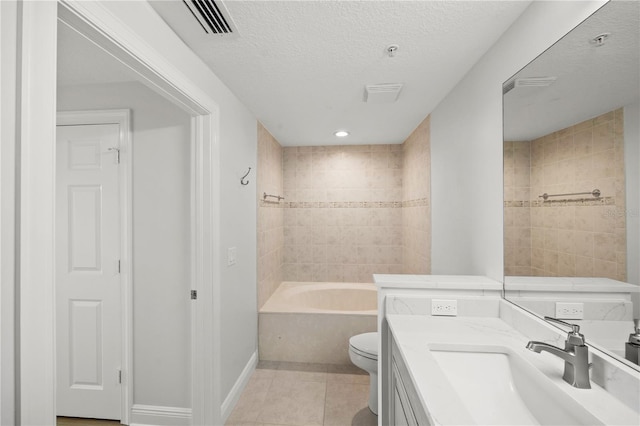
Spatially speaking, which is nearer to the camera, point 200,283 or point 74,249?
point 200,283

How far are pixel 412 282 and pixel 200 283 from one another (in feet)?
4.11

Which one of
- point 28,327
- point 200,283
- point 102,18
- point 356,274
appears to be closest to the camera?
point 28,327

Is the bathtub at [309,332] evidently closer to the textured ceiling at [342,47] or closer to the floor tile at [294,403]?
the floor tile at [294,403]

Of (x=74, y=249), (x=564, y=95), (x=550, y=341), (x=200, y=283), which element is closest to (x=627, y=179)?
(x=564, y=95)

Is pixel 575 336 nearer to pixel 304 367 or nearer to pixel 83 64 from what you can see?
pixel 304 367

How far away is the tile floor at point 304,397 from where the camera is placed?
211 centimetres

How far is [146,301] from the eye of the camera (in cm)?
205

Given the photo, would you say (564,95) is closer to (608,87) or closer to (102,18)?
(608,87)

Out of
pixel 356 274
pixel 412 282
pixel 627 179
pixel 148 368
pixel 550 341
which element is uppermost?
pixel 627 179

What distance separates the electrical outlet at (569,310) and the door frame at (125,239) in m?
2.37

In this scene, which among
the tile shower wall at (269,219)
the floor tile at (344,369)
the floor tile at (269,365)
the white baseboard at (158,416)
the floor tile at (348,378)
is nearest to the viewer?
the white baseboard at (158,416)

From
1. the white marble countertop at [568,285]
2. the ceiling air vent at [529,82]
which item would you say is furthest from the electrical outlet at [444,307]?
the ceiling air vent at [529,82]

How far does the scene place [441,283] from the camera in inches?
61.6

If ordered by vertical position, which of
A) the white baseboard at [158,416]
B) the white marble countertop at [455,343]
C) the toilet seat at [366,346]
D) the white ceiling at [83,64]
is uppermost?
the white ceiling at [83,64]
